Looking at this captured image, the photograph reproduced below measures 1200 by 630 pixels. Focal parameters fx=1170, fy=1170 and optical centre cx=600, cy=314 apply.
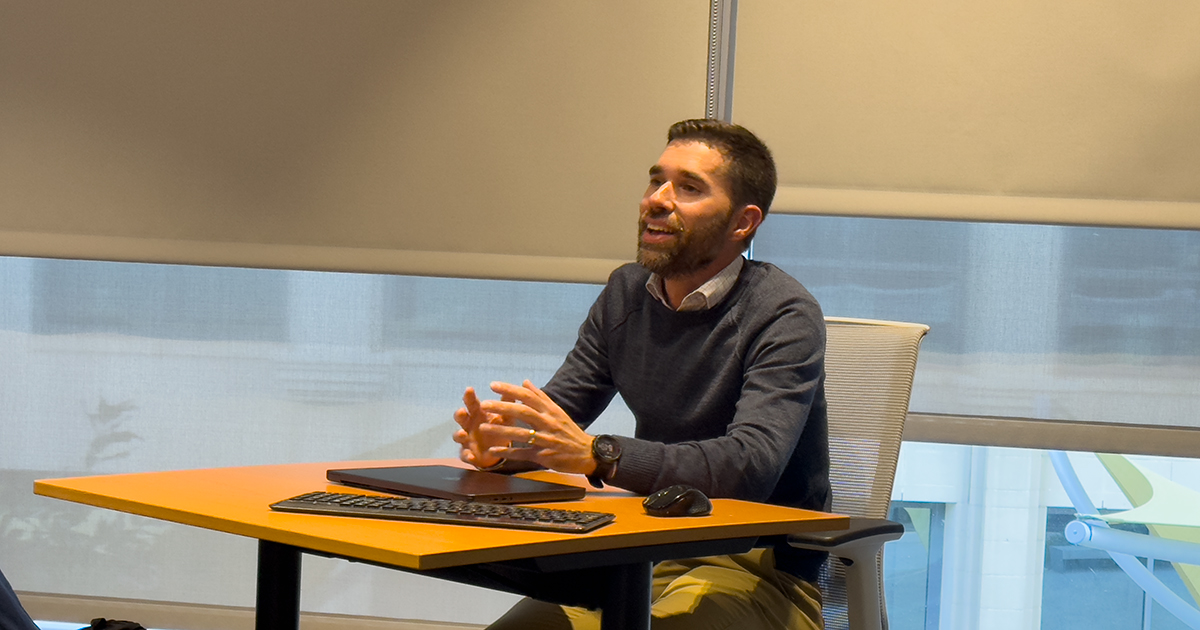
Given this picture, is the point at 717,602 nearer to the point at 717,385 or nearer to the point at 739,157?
the point at 717,385

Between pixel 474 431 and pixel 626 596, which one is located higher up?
Result: pixel 474 431

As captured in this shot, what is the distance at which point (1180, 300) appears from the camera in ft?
9.95

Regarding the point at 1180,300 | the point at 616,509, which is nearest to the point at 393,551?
the point at 616,509

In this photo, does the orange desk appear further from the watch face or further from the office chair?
the office chair

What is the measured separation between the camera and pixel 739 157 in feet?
7.29

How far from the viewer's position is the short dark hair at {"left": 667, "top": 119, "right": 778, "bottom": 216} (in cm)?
221

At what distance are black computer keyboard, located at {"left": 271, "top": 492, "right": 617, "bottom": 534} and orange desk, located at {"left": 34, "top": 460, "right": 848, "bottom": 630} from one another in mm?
20

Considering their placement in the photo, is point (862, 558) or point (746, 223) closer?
point (862, 558)

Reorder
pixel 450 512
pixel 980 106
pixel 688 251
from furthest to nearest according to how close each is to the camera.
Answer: pixel 980 106 < pixel 688 251 < pixel 450 512

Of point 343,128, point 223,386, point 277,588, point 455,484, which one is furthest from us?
point 223,386

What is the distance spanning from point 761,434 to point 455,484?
488 millimetres

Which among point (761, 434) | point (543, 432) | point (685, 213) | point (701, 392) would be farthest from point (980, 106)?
point (543, 432)

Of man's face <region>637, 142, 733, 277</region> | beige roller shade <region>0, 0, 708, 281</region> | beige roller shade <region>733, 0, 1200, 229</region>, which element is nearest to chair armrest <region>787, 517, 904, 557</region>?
man's face <region>637, 142, 733, 277</region>

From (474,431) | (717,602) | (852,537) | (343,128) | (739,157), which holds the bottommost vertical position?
(717,602)
